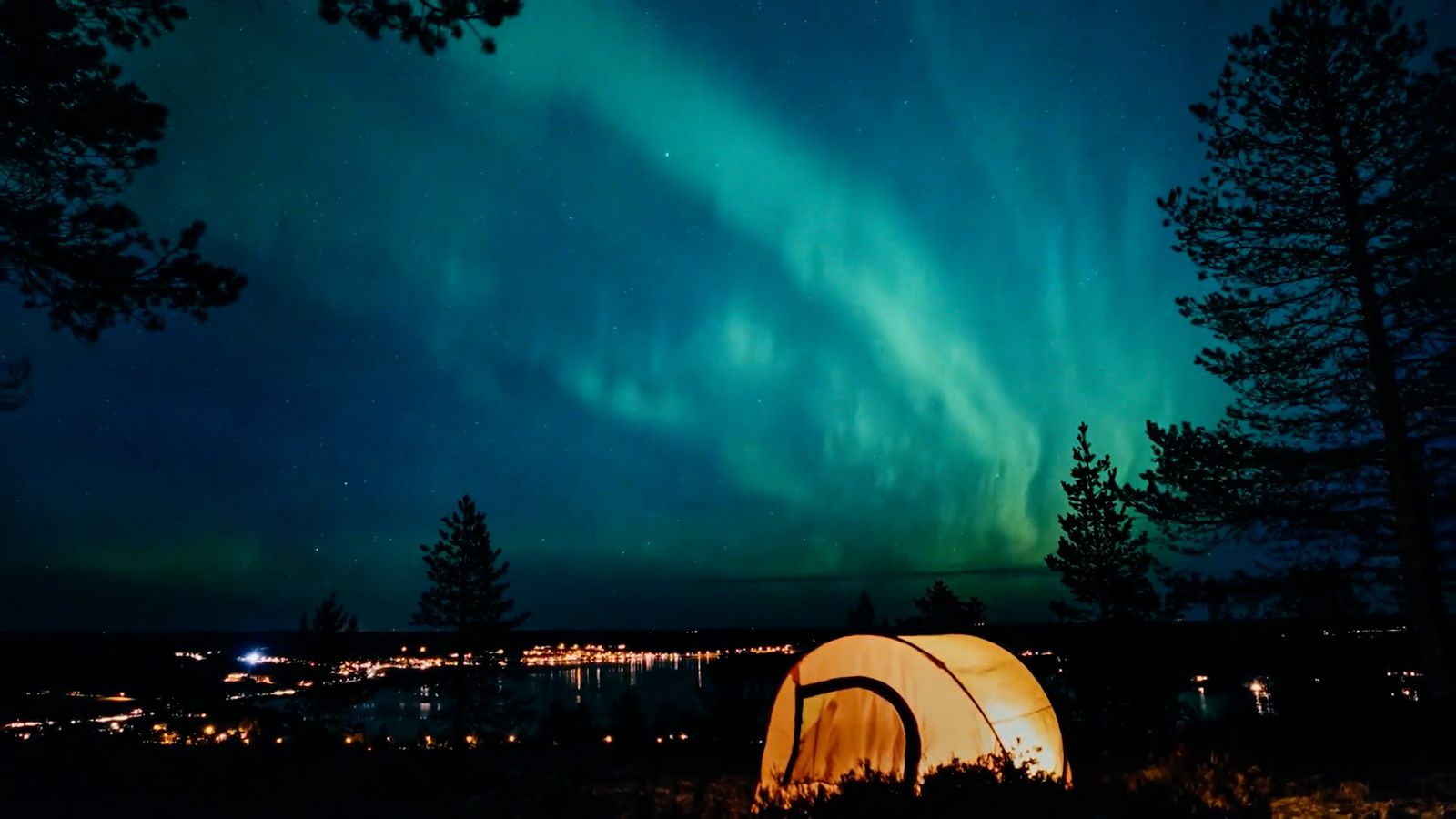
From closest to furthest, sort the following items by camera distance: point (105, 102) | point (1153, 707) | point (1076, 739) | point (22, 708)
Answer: point (105, 102), point (1076, 739), point (22, 708), point (1153, 707)

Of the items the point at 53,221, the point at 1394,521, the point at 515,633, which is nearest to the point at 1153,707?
the point at 1394,521

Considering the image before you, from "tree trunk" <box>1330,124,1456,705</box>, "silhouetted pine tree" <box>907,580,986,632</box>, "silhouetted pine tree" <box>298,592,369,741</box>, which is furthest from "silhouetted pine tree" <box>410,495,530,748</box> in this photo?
"tree trunk" <box>1330,124,1456,705</box>

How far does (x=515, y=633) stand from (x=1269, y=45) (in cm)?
4119

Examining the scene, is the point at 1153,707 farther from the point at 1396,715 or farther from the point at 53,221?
the point at 53,221

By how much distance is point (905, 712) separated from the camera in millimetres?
9266

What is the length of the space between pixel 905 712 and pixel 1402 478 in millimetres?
10056

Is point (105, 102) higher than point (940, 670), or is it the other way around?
point (105, 102)

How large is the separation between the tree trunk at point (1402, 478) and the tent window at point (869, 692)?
380 inches

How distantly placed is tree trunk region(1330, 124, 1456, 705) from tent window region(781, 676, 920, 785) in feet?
31.7

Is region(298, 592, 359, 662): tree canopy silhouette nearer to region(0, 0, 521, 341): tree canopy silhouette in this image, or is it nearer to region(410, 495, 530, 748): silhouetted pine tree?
region(410, 495, 530, 748): silhouetted pine tree

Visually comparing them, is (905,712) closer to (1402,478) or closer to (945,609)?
(1402,478)

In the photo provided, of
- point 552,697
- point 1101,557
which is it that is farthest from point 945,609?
point 552,697

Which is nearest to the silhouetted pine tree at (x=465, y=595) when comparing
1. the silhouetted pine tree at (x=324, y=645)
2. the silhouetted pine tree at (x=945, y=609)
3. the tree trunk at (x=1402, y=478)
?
the silhouetted pine tree at (x=324, y=645)

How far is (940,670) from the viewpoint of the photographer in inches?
372
